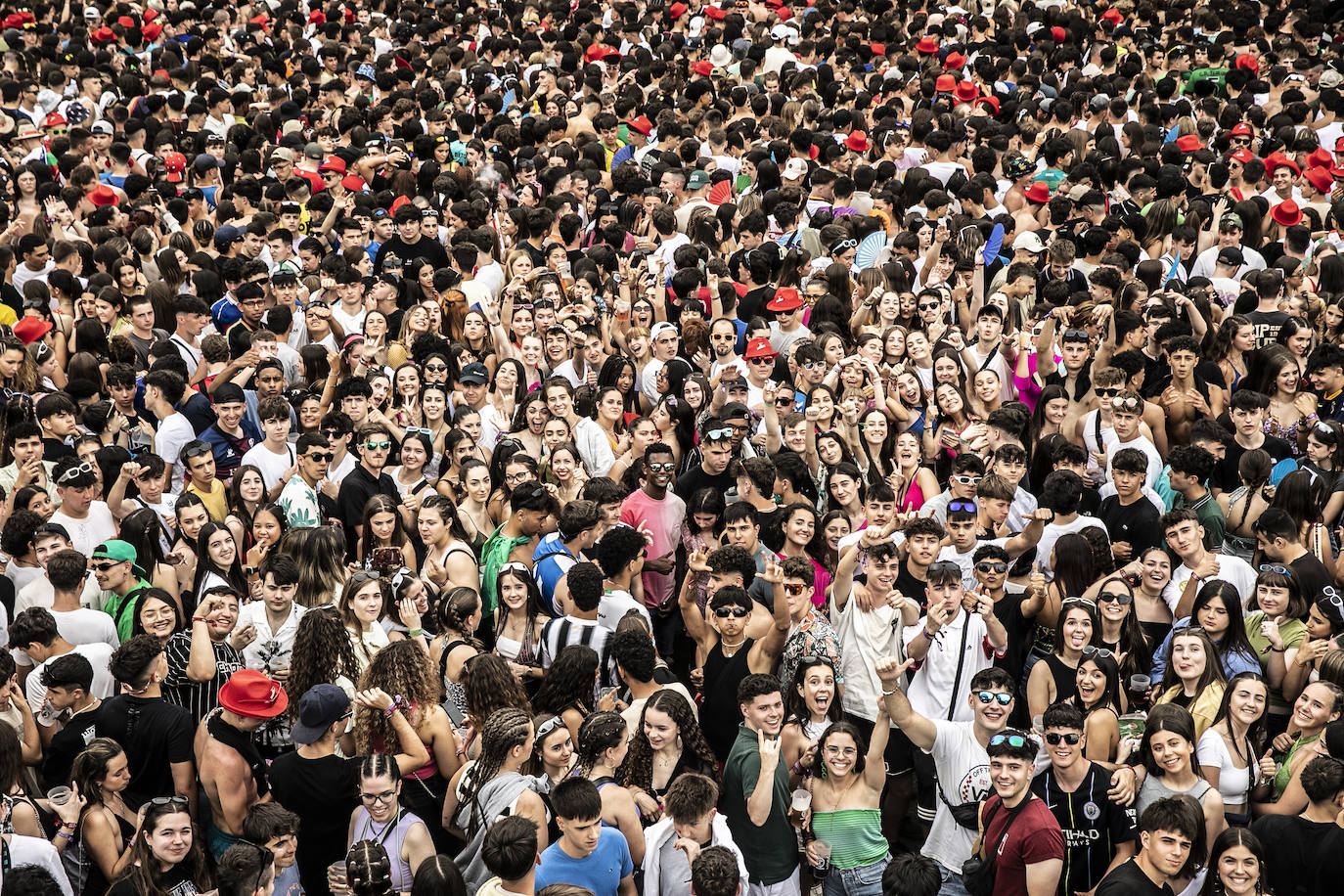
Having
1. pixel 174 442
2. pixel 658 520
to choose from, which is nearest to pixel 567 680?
pixel 658 520

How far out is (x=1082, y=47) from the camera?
17422mm

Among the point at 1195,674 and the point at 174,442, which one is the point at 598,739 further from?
the point at 174,442

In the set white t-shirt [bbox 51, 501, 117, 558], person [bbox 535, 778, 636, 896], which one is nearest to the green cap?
white t-shirt [bbox 51, 501, 117, 558]

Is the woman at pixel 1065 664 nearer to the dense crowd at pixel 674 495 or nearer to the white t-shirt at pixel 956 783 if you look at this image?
the dense crowd at pixel 674 495

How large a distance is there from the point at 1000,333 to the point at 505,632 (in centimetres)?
448

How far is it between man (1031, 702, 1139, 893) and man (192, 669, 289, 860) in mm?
3282

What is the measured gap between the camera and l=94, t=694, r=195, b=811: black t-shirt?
5.59 metres

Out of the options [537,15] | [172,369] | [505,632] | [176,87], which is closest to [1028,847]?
[505,632]

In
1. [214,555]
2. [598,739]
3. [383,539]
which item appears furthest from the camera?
[383,539]

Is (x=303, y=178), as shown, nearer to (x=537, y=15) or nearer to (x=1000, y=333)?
(x=1000, y=333)

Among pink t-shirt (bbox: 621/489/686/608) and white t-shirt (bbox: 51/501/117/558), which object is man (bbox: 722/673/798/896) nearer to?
pink t-shirt (bbox: 621/489/686/608)

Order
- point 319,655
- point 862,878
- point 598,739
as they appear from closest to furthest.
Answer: point 598,739
point 862,878
point 319,655

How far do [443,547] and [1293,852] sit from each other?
4373mm

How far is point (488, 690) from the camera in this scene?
227 inches
